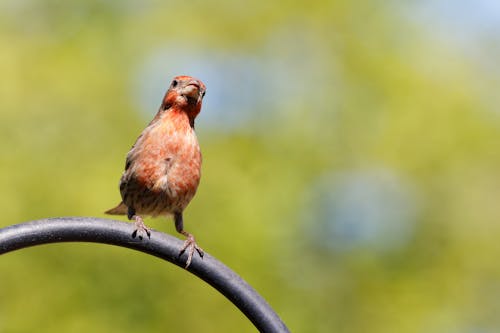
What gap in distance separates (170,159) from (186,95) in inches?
17.6

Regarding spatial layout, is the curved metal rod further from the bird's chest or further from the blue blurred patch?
the blue blurred patch

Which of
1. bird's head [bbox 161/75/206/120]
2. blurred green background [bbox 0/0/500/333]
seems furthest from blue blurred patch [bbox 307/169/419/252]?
bird's head [bbox 161/75/206/120]

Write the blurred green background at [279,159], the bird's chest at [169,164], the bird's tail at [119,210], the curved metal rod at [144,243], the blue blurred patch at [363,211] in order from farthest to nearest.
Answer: the blue blurred patch at [363,211] → the blurred green background at [279,159] → the bird's tail at [119,210] → the bird's chest at [169,164] → the curved metal rod at [144,243]

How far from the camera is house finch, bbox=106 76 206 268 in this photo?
6.29 metres

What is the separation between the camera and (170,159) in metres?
6.29

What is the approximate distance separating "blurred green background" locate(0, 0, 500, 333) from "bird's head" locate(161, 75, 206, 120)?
6711mm

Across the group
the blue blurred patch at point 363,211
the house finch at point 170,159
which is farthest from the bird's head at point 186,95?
the blue blurred patch at point 363,211

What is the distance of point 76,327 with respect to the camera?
12.9m

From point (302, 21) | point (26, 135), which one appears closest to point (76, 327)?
point (26, 135)

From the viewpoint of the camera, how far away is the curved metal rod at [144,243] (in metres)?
3.94

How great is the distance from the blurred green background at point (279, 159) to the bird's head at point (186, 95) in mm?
6711

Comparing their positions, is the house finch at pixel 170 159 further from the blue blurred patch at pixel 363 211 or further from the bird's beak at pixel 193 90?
the blue blurred patch at pixel 363 211

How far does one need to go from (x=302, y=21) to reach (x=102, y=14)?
3789 mm

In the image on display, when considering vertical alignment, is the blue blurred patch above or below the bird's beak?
above
